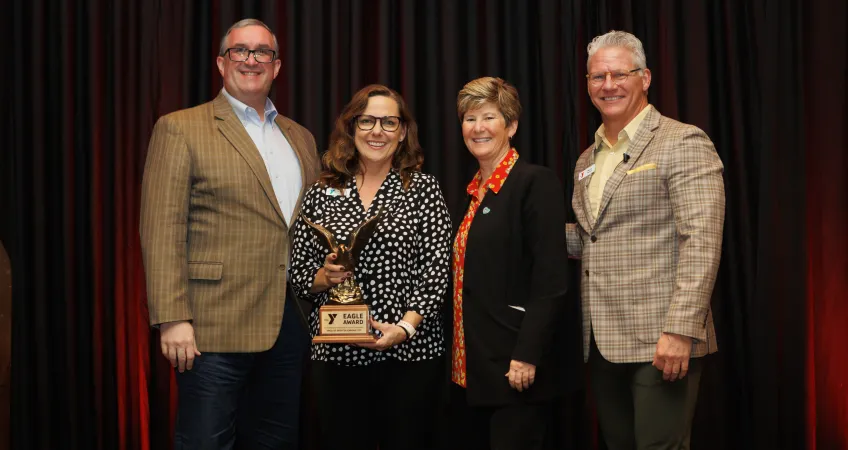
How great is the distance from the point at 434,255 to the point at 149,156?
1.09m

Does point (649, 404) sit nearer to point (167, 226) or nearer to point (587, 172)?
point (587, 172)

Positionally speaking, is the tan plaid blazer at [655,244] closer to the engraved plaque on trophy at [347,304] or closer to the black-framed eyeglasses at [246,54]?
the engraved plaque on trophy at [347,304]

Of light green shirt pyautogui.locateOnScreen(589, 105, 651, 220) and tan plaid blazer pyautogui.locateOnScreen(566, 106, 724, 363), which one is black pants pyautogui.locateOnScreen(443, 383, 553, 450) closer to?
tan plaid blazer pyautogui.locateOnScreen(566, 106, 724, 363)

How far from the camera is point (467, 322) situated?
2.35 metres

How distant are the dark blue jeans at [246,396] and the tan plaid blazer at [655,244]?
1134 millimetres

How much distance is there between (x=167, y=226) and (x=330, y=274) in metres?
0.61

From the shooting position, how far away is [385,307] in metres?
2.41

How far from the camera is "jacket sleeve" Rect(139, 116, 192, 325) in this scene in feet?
7.95

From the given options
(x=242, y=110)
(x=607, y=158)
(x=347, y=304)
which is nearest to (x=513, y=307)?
(x=347, y=304)

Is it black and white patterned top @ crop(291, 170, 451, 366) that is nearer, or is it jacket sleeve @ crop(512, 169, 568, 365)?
jacket sleeve @ crop(512, 169, 568, 365)

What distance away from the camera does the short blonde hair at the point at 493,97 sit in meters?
2.49

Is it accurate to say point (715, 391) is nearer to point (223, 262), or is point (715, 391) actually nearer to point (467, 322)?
point (467, 322)

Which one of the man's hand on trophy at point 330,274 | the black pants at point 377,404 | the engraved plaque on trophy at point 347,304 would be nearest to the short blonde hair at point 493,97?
the engraved plaque on trophy at point 347,304

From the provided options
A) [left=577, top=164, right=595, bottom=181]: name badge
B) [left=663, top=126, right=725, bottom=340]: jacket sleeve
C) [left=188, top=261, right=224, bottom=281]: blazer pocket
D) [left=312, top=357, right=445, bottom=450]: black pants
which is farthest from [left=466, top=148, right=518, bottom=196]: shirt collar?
[left=188, top=261, right=224, bottom=281]: blazer pocket
